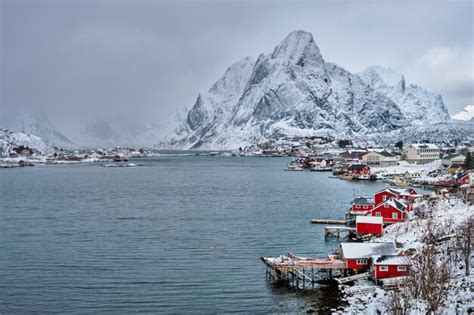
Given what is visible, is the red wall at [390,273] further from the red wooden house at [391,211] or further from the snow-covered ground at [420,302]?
the red wooden house at [391,211]

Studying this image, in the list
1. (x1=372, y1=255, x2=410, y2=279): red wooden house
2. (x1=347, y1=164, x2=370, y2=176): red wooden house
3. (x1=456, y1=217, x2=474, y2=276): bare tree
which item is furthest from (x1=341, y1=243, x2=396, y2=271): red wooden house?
(x1=347, y1=164, x2=370, y2=176): red wooden house

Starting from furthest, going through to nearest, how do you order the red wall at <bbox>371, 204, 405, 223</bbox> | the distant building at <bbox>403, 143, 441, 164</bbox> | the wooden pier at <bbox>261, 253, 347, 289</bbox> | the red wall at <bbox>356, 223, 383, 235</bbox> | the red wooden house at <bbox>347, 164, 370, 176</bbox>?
the distant building at <bbox>403, 143, 441, 164</bbox>
the red wooden house at <bbox>347, 164, 370, 176</bbox>
the red wall at <bbox>371, 204, 405, 223</bbox>
the red wall at <bbox>356, 223, 383, 235</bbox>
the wooden pier at <bbox>261, 253, 347, 289</bbox>

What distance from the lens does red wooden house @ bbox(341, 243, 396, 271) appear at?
95.8 ft

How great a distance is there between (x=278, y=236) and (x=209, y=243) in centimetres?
580

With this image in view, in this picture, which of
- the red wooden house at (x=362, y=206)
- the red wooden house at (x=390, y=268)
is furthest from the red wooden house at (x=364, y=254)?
the red wooden house at (x=362, y=206)

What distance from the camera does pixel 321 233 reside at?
42000 millimetres

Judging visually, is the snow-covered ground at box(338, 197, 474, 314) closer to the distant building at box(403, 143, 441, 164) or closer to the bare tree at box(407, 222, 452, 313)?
the bare tree at box(407, 222, 452, 313)

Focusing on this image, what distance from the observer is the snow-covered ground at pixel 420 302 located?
21.7 m

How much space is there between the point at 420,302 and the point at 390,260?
585 cm

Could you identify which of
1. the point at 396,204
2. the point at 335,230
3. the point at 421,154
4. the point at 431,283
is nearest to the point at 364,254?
the point at 431,283

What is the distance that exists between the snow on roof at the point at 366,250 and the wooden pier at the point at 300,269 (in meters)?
0.66

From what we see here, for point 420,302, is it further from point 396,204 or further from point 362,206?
point 362,206

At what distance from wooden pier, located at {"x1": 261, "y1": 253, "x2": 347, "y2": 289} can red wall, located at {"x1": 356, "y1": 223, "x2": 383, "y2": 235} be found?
9.80 meters

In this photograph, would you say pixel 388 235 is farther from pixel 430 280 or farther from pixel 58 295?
pixel 58 295
